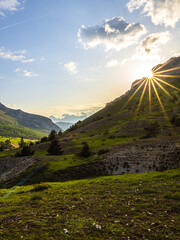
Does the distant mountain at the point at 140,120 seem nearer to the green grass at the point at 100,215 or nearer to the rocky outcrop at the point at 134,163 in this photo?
the rocky outcrop at the point at 134,163

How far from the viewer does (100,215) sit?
977cm

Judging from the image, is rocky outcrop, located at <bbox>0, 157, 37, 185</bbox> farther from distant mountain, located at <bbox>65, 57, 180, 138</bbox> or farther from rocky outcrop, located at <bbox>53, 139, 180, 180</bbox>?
distant mountain, located at <bbox>65, 57, 180, 138</bbox>

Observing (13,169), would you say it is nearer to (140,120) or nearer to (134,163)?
(134,163)

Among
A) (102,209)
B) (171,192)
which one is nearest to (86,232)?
(102,209)

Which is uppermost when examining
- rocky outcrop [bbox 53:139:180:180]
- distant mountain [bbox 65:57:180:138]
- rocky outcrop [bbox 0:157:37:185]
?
distant mountain [bbox 65:57:180:138]

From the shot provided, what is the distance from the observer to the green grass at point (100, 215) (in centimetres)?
770

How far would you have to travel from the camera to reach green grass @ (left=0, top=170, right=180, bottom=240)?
7.70m

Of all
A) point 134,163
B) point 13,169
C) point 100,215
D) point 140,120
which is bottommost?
point 13,169

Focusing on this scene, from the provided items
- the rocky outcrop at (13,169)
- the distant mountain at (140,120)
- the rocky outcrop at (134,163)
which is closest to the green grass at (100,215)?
the rocky outcrop at (134,163)

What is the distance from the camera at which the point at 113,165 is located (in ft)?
90.2

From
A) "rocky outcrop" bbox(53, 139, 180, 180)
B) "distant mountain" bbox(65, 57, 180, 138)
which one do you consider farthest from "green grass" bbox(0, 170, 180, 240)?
"distant mountain" bbox(65, 57, 180, 138)

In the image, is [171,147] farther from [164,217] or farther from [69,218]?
[69,218]

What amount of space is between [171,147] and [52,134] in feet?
296

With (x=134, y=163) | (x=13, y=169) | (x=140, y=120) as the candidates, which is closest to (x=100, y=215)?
(x=134, y=163)
